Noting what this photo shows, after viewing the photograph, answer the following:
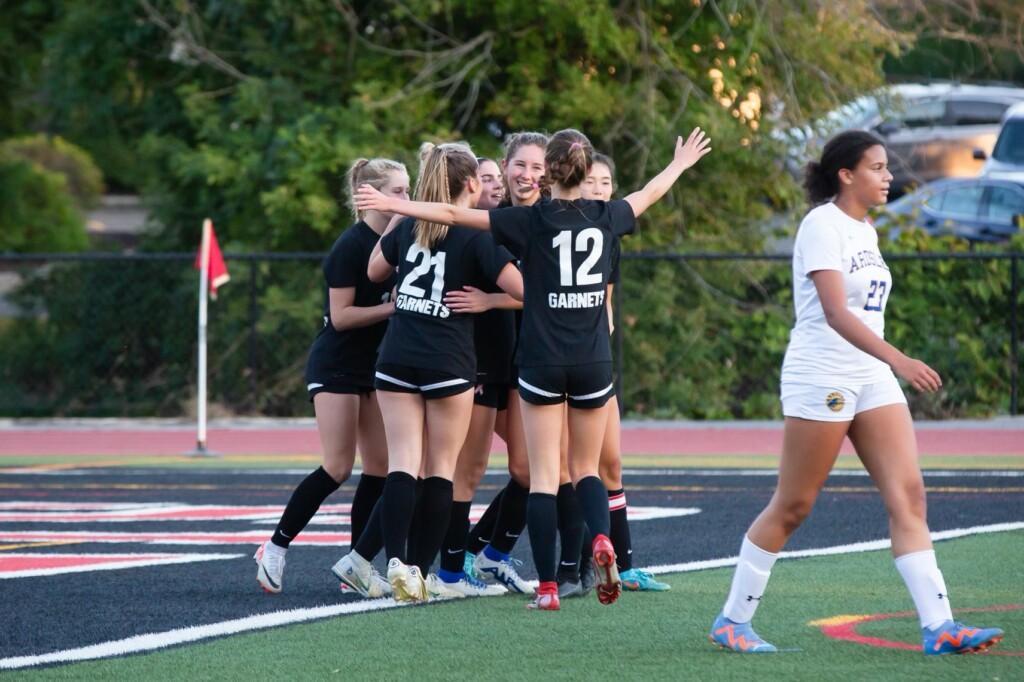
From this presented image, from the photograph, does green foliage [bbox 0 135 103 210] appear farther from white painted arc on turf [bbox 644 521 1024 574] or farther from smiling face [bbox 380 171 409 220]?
smiling face [bbox 380 171 409 220]

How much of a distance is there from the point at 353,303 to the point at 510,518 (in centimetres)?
124

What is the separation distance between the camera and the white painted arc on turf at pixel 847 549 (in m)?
7.94

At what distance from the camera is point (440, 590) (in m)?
7.14

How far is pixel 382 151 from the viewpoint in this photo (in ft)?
63.0

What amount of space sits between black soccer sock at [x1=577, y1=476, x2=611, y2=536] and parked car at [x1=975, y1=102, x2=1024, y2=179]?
18819 millimetres

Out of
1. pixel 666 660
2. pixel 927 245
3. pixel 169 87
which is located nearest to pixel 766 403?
pixel 927 245

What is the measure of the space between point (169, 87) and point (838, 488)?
13.4m

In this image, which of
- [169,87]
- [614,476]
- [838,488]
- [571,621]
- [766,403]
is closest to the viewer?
[571,621]

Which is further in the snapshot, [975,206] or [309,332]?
[975,206]

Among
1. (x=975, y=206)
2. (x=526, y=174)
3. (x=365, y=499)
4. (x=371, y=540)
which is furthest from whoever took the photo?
(x=975, y=206)

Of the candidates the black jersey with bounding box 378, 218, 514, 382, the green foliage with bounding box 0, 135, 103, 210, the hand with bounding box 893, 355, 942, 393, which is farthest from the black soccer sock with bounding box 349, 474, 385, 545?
the green foliage with bounding box 0, 135, 103, 210

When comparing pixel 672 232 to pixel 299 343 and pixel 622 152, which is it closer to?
pixel 622 152

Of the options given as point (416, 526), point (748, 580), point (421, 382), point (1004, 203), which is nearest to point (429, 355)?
point (421, 382)

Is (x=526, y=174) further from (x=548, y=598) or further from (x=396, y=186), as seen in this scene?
(x=548, y=598)
